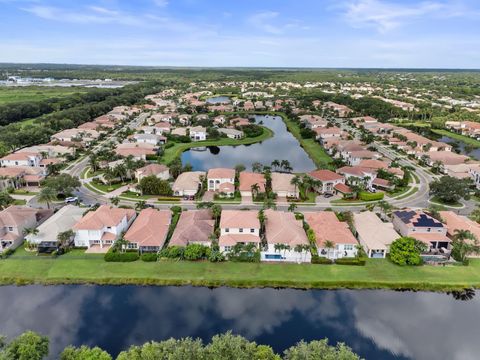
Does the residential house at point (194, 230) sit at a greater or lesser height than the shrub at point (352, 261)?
greater

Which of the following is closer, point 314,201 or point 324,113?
point 314,201

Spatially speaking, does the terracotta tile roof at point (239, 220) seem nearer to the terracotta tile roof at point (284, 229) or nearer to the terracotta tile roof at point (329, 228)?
the terracotta tile roof at point (284, 229)

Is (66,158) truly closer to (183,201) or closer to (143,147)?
(143,147)

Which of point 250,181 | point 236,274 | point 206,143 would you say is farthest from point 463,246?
point 206,143

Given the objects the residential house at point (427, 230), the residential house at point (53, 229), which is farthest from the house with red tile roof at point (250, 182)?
the residential house at point (53, 229)

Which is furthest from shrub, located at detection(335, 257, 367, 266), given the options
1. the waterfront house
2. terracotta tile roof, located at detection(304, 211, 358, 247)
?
the waterfront house

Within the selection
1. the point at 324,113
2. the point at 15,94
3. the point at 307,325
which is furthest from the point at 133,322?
the point at 15,94

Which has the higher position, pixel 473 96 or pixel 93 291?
pixel 473 96
